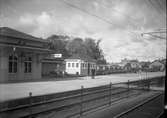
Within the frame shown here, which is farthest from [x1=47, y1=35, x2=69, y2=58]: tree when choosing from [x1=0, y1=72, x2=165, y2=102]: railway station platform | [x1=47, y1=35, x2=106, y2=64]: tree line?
[x1=0, y1=72, x2=165, y2=102]: railway station platform

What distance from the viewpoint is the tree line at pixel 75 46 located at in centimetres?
4569

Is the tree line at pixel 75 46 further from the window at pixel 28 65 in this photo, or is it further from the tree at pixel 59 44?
the window at pixel 28 65

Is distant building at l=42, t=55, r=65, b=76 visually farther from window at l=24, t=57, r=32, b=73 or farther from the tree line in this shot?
the tree line

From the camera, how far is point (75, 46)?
4959 cm

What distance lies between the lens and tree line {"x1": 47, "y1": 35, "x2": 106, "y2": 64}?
150ft

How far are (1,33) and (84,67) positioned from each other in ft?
100

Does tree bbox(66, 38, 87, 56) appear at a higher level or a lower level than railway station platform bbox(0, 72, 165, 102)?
higher

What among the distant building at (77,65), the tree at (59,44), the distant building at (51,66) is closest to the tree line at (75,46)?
the tree at (59,44)

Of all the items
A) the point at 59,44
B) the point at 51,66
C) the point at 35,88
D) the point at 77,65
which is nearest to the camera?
the point at 35,88

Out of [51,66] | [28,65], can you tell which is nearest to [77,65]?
[51,66]

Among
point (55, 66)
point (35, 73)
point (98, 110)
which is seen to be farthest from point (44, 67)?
point (98, 110)

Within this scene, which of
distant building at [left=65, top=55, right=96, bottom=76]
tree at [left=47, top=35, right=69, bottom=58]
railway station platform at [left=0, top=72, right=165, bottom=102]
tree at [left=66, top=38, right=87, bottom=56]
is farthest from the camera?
tree at [left=66, top=38, right=87, bottom=56]

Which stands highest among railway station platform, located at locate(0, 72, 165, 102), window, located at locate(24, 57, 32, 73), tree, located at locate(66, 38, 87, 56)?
tree, located at locate(66, 38, 87, 56)

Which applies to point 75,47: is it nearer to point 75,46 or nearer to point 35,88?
point 75,46
